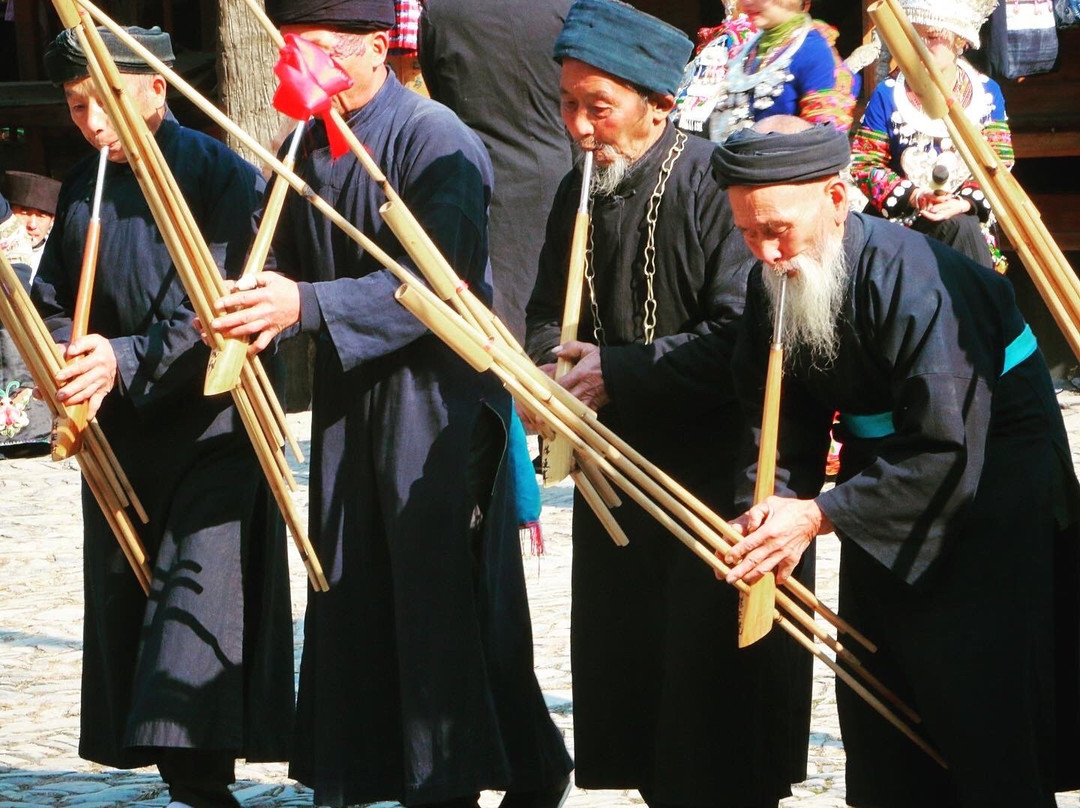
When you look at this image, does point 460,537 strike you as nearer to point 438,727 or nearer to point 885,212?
point 438,727

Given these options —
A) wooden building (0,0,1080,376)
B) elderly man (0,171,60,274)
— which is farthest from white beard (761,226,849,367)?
elderly man (0,171,60,274)

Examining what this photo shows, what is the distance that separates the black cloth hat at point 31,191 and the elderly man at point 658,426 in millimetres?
6433

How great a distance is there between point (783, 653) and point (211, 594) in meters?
1.30

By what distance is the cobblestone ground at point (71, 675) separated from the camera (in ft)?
13.6

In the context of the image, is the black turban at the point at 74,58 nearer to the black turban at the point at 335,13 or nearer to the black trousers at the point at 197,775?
the black turban at the point at 335,13

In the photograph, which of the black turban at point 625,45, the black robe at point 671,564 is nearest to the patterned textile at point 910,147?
the black robe at point 671,564

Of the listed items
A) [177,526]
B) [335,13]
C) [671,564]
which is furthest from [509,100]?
[671,564]

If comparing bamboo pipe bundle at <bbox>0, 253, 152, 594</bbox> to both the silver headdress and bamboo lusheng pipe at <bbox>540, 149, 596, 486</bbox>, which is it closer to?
bamboo lusheng pipe at <bbox>540, 149, 596, 486</bbox>

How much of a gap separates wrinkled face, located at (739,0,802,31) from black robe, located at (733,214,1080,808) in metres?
1.93

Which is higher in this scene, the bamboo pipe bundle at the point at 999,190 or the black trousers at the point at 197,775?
the bamboo pipe bundle at the point at 999,190

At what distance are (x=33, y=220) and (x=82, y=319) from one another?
6.03 metres

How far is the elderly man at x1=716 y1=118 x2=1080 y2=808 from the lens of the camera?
286 centimetres

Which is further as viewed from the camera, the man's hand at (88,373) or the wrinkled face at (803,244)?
the man's hand at (88,373)

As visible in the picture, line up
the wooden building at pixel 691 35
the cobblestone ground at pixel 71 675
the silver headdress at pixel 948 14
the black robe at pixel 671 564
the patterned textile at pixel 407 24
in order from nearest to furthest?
the black robe at pixel 671 564 → the cobblestone ground at pixel 71 675 → the silver headdress at pixel 948 14 → the patterned textile at pixel 407 24 → the wooden building at pixel 691 35
